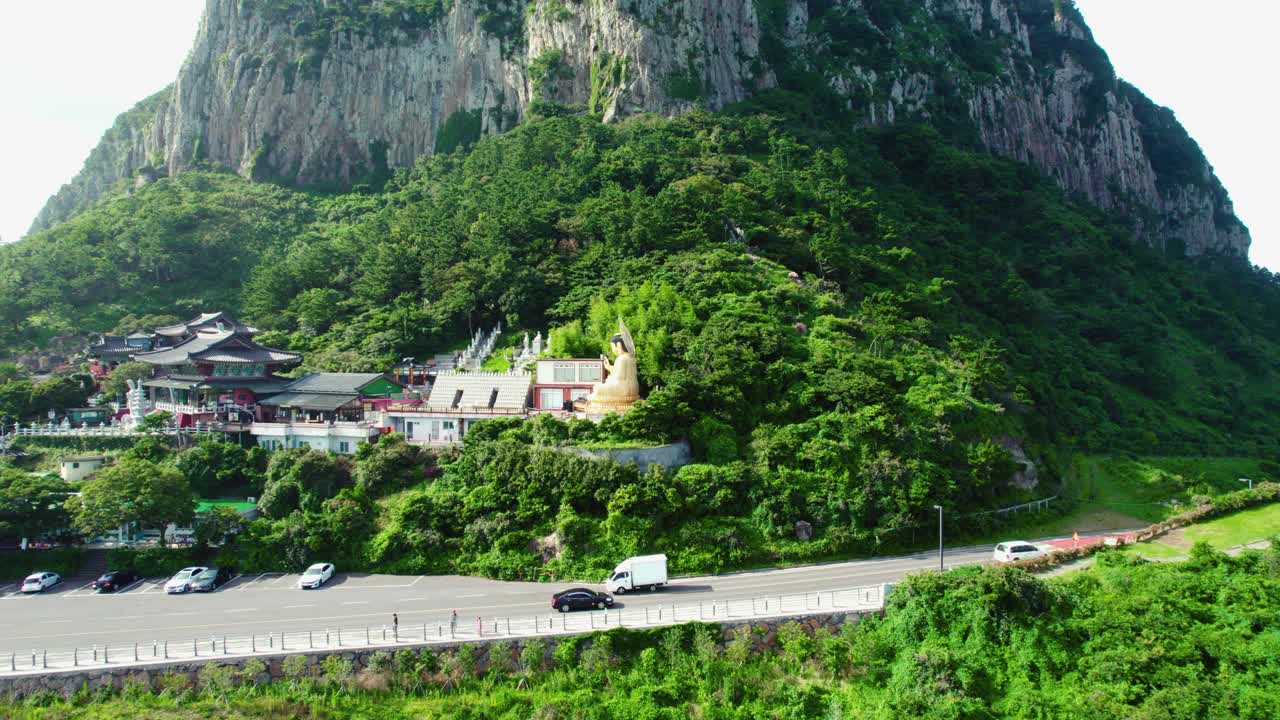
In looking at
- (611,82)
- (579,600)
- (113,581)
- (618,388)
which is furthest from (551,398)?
(611,82)

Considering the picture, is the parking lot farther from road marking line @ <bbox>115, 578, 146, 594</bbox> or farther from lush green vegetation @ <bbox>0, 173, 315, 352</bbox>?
lush green vegetation @ <bbox>0, 173, 315, 352</bbox>

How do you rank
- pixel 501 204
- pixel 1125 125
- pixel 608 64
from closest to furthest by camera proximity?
pixel 501 204
pixel 608 64
pixel 1125 125

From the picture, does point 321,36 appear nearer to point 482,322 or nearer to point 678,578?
point 482,322

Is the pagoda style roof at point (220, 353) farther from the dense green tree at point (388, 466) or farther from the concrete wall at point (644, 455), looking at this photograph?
the concrete wall at point (644, 455)

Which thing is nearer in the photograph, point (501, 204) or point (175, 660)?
point (175, 660)

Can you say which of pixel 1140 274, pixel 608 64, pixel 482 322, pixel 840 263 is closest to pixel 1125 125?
pixel 1140 274

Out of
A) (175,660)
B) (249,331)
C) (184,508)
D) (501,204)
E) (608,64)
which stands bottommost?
(175,660)

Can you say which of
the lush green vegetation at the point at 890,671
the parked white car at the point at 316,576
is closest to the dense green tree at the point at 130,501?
the parked white car at the point at 316,576

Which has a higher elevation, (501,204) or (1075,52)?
(1075,52)
